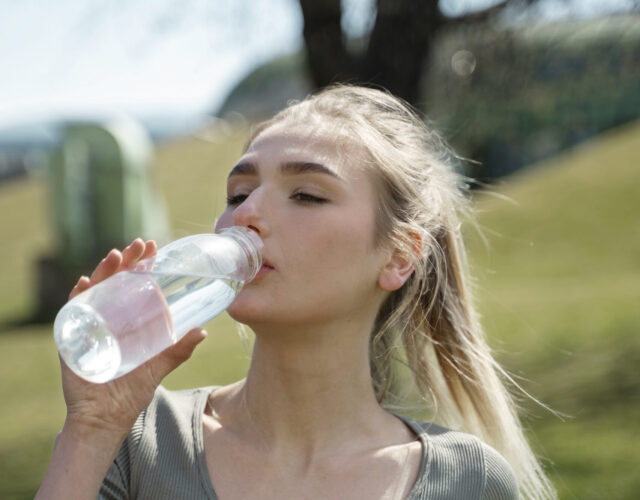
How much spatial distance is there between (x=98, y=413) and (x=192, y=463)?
1.33 ft

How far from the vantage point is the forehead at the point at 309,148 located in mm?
2480

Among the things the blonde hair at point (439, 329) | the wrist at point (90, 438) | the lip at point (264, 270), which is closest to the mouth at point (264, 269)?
the lip at point (264, 270)

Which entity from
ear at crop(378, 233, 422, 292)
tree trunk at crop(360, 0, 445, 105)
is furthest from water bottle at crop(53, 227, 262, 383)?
tree trunk at crop(360, 0, 445, 105)

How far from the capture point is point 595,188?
63.0ft

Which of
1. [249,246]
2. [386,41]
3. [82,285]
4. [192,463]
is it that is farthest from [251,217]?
[386,41]

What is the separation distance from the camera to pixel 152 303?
82.6 inches

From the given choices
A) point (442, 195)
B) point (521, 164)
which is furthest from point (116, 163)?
point (521, 164)

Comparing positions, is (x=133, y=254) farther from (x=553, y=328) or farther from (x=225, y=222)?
(x=553, y=328)

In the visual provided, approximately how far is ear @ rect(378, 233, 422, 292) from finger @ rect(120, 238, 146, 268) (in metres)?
0.79

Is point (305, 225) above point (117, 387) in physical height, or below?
above

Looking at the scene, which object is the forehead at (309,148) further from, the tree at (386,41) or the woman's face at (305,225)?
the tree at (386,41)

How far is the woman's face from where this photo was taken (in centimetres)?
232

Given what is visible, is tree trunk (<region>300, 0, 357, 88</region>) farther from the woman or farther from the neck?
the neck

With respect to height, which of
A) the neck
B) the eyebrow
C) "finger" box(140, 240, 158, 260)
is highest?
the eyebrow
